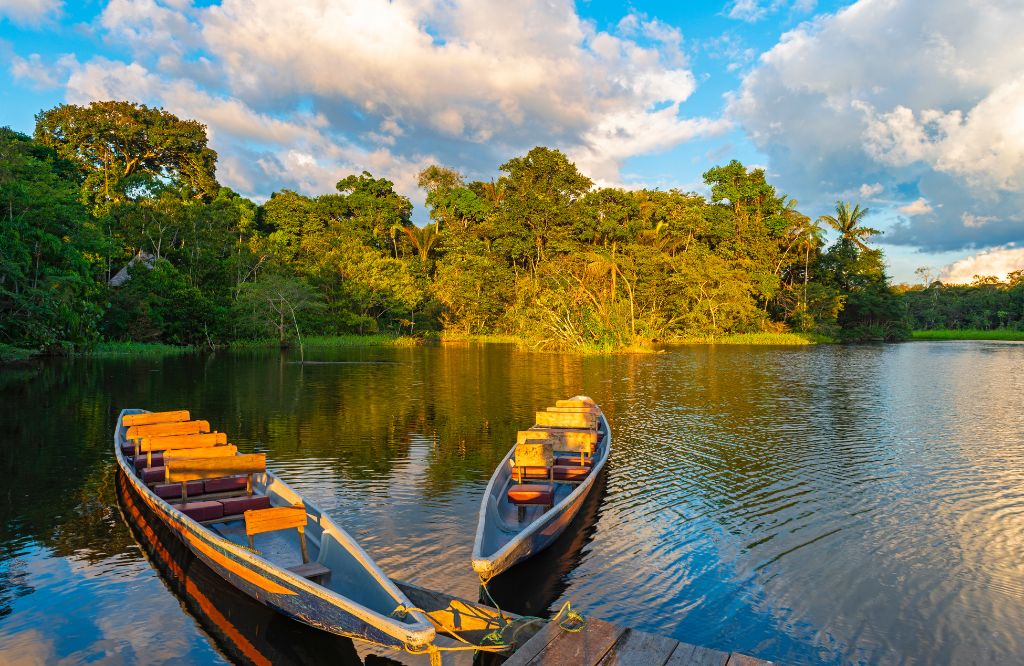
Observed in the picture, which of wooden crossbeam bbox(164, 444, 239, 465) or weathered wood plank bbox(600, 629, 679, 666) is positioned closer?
weathered wood plank bbox(600, 629, 679, 666)

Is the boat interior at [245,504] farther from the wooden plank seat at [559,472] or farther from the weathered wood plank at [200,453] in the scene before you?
the wooden plank seat at [559,472]

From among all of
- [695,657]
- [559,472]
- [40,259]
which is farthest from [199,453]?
[40,259]

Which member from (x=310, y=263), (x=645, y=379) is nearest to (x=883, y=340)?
(x=645, y=379)

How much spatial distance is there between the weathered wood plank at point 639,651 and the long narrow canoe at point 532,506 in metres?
2.42

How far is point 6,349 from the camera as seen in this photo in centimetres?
3941

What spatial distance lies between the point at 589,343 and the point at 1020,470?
39119 millimetres

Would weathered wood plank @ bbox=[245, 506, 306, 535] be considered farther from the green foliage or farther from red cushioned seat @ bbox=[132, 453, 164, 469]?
the green foliage

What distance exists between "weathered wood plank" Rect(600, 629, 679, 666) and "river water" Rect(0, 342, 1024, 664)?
239 centimetres

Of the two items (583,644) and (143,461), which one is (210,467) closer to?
(143,461)

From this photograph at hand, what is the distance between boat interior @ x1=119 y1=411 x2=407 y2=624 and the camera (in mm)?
8203

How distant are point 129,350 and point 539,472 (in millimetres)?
50891

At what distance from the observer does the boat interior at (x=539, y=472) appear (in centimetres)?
1089

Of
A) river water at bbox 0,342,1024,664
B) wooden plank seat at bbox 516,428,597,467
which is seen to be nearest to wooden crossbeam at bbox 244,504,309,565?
river water at bbox 0,342,1024,664

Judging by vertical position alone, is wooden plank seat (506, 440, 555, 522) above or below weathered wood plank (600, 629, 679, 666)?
above
